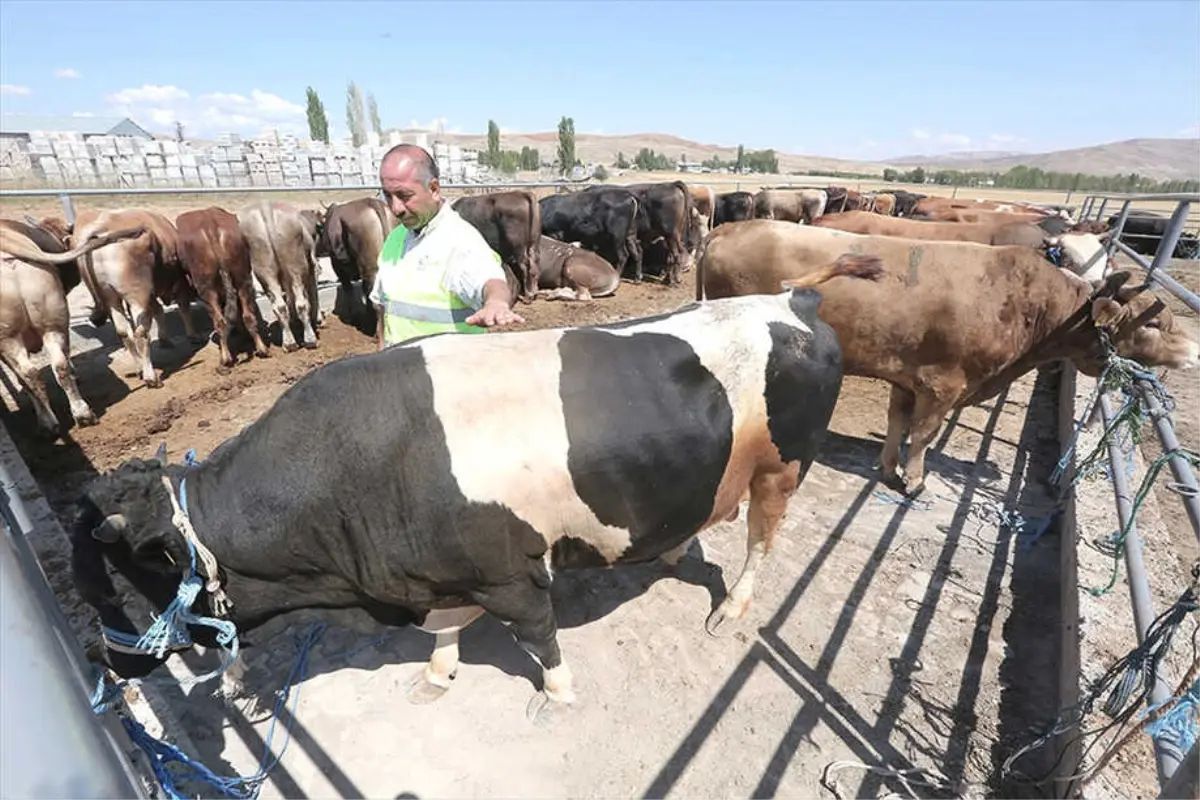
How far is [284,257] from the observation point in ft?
26.3

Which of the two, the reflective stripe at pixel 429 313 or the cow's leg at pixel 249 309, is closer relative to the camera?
the reflective stripe at pixel 429 313

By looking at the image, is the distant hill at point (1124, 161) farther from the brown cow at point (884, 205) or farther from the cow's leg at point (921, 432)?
the cow's leg at point (921, 432)

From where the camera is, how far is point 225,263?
24.4 feet

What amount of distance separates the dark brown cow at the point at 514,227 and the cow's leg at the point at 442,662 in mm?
9320

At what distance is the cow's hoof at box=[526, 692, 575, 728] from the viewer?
114 inches

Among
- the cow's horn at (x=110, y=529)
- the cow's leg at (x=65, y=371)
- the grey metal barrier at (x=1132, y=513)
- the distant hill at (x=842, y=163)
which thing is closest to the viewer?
the grey metal barrier at (x=1132, y=513)

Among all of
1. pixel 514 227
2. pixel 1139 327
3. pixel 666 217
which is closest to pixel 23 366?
pixel 514 227

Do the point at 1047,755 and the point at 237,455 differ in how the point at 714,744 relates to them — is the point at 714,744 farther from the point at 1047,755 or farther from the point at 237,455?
the point at 237,455

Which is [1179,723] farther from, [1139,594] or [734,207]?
[734,207]

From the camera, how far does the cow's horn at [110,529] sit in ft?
6.15

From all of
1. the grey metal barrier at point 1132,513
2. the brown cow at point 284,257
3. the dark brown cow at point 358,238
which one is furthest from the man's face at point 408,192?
the dark brown cow at point 358,238

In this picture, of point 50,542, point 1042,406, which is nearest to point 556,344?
point 50,542

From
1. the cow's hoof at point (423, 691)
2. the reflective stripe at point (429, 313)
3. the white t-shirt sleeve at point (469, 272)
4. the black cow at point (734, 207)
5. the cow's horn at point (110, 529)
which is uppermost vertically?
the white t-shirt sleeve at point (469, 272)

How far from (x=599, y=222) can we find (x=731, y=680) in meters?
12.6
